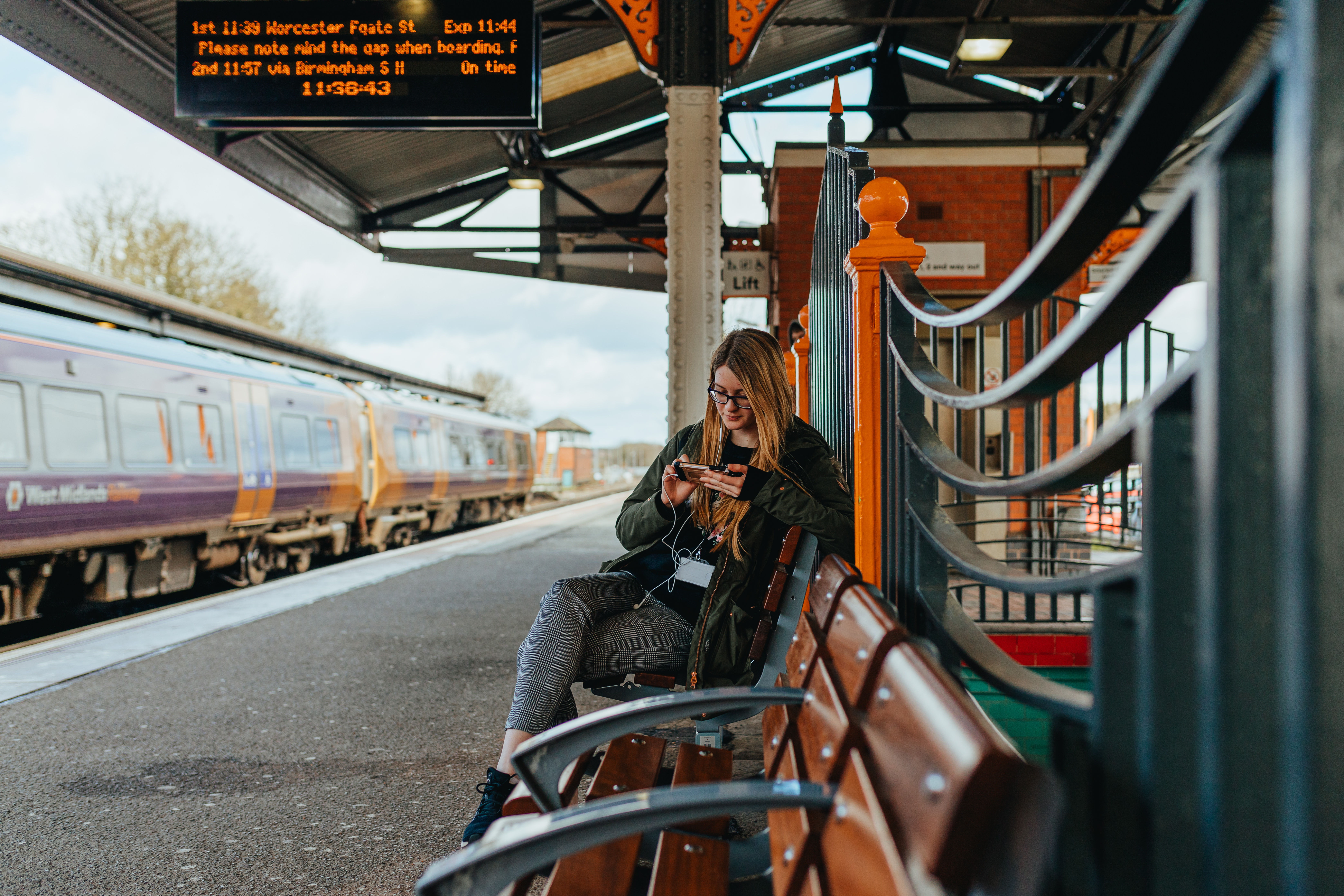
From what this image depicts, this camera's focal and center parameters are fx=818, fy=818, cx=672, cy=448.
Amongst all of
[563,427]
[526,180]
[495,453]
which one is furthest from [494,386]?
[526,180]

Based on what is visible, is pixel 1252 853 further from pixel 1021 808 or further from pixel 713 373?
pixel 713 373

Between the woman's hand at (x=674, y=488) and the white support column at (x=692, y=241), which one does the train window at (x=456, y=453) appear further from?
the woman's hand at (x=674, y=488)

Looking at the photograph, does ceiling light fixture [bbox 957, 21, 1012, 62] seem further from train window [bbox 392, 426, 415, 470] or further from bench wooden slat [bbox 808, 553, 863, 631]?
train window [bbox 392, 426, 415, 470]

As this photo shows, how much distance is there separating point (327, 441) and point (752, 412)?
11.0 m

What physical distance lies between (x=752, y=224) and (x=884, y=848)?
45.4 ft

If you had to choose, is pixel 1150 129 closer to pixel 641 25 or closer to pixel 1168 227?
pixel 1168 227

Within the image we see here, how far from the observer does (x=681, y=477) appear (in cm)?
242

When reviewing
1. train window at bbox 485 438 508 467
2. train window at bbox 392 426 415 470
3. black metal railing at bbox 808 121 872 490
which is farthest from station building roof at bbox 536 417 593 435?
black metal railing at bbox 808 121 872 490

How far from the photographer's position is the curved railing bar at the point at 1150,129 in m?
0.57

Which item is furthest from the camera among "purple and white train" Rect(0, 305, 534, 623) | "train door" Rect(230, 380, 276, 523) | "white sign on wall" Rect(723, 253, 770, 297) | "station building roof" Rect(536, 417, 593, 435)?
"station building roof" Rect(536, 417, 593, 435)

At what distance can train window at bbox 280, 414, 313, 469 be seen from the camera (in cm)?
1073

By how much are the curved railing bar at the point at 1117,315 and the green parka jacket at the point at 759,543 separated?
1.09 m

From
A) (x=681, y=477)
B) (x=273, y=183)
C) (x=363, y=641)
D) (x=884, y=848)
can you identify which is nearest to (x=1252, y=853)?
(x=884, y=848)

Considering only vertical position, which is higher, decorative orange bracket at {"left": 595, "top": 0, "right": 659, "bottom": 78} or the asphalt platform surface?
decorative orange bracket at {"left": 595, "top": 0, "right": 659, "bottom": 78}
